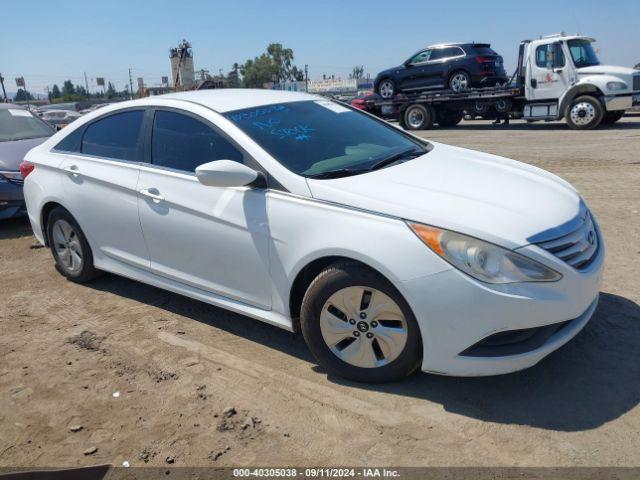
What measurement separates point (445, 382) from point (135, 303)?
8.60 ft

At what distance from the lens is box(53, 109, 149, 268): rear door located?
13.3 ft

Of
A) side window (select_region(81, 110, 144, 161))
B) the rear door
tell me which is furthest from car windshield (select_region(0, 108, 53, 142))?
side window (select_region(81, 110, 144, 161))

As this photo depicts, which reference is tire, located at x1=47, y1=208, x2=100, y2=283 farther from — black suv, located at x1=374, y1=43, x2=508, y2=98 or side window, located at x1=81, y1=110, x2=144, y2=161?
black suv, located at x1=374, y1=43, x2=508, y2=98

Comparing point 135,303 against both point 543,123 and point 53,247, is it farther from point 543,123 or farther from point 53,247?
point 543,123

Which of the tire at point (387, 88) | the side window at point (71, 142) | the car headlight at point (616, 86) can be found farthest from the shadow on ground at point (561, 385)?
the tire at point (387, 88)

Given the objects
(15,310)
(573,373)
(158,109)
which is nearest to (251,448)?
(573,373)

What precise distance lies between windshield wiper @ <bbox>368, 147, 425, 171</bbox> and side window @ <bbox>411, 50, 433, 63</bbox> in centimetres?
1559

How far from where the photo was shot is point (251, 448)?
266 cm

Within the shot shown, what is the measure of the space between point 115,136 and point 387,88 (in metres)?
16.7

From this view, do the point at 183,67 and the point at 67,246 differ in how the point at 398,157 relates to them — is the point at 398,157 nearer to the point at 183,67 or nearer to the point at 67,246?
the point at 67,246

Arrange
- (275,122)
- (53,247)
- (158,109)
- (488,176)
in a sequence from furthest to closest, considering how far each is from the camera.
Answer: (53,247)
(158,109)
(275,122)
(488,176)

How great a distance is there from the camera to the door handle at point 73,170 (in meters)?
4.47

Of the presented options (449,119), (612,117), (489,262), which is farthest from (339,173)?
(449,119)

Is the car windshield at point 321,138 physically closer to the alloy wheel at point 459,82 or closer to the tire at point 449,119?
the alloy wheel at point 459,82
